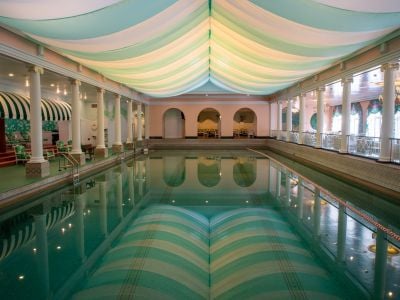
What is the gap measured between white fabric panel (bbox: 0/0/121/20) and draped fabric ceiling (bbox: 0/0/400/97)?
1cm

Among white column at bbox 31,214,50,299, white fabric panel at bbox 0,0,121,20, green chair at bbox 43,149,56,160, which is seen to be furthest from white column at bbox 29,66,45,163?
white fabric panel at bbox 0,0,121,20

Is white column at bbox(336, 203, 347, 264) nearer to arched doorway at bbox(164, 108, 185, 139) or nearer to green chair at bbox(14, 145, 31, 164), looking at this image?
green chair at bbox(14, 145, 31, 164)

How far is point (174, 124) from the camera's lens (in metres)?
29.9

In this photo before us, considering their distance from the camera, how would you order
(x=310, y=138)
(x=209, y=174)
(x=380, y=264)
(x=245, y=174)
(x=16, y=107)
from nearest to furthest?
(x=380, y=264), (x=245, y=174), (x=209, y=174), (x=16, y=107), (x=310, y=138)

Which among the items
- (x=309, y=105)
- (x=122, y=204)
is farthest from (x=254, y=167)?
(x=309, y=105)

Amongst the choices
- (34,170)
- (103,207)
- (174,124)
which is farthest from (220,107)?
(103,207)

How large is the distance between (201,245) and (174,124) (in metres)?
25.1

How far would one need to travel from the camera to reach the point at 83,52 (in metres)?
8.33

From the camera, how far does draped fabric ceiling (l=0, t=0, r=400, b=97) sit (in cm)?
552

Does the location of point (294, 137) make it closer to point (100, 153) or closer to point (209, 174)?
point (209, 174)

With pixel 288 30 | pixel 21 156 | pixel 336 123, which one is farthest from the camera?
pixel 336 123

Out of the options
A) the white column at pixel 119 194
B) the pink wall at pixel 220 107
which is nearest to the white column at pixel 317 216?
the white column at pixel 119 194

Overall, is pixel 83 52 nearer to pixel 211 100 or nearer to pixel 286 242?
pixel 286 242

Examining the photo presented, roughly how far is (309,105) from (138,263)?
1190 inches
